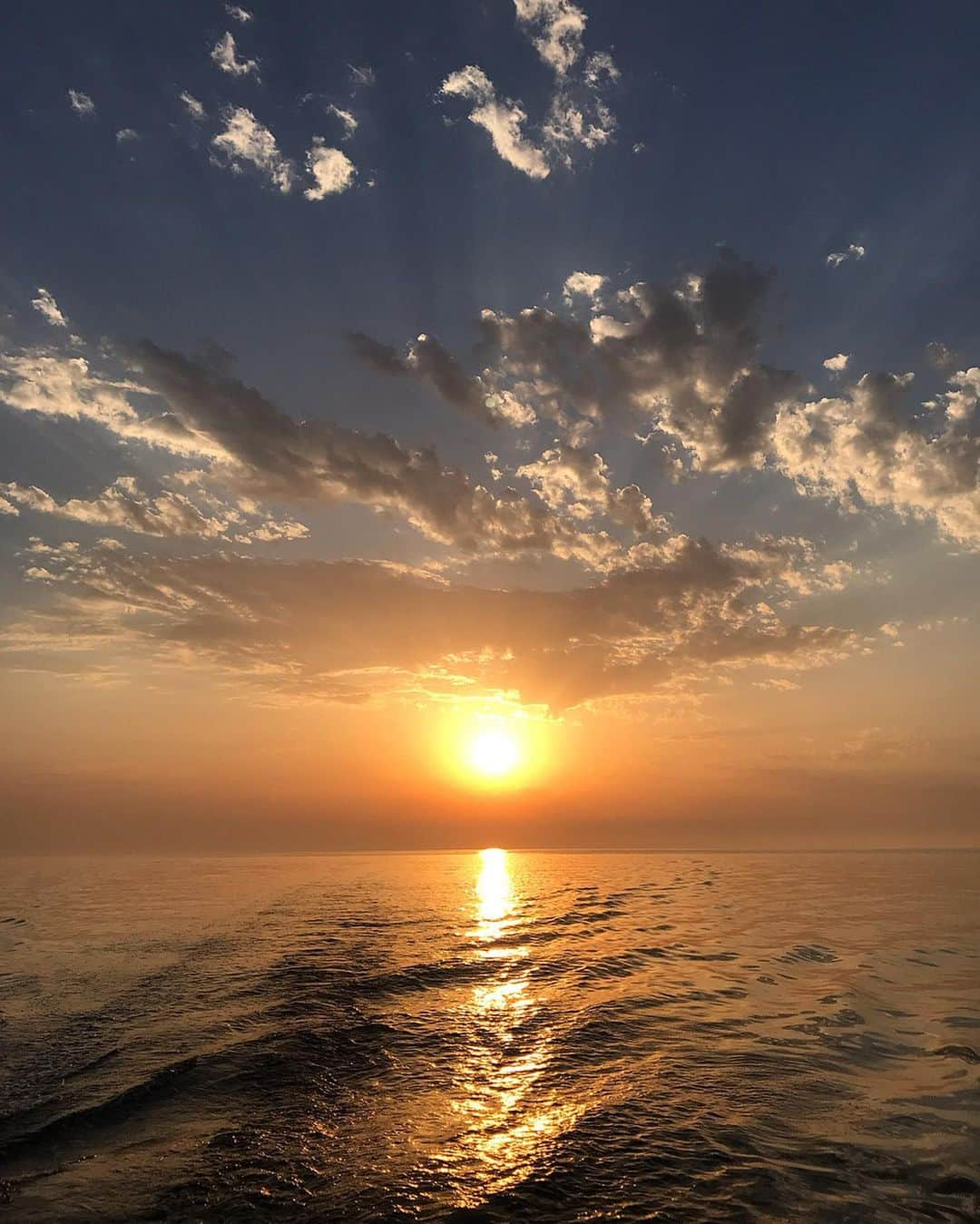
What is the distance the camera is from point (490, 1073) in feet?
42.2

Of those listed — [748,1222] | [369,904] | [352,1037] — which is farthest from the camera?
[369,904]

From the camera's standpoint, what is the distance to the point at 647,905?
1567 inches

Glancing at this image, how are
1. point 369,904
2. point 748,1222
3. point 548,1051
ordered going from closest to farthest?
point 748,1222 < point 548,1051 < point 369,904

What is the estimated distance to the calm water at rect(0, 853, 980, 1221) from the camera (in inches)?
337

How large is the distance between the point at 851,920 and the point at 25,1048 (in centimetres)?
3215

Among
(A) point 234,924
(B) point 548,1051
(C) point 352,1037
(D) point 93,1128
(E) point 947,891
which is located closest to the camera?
(D) point 93,1128

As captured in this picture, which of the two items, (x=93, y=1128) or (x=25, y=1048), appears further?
(x=25, y=1048)

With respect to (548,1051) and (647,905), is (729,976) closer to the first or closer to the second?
(548,1051)

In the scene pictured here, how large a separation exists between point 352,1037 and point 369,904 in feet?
84.2

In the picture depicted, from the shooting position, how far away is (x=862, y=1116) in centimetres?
1093

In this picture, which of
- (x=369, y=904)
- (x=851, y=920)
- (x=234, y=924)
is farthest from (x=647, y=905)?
(x=234, y=924)

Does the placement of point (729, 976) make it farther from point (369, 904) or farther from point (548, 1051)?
point (369, 904)

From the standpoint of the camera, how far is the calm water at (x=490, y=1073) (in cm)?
856

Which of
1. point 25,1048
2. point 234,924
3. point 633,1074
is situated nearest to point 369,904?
point 234,924
